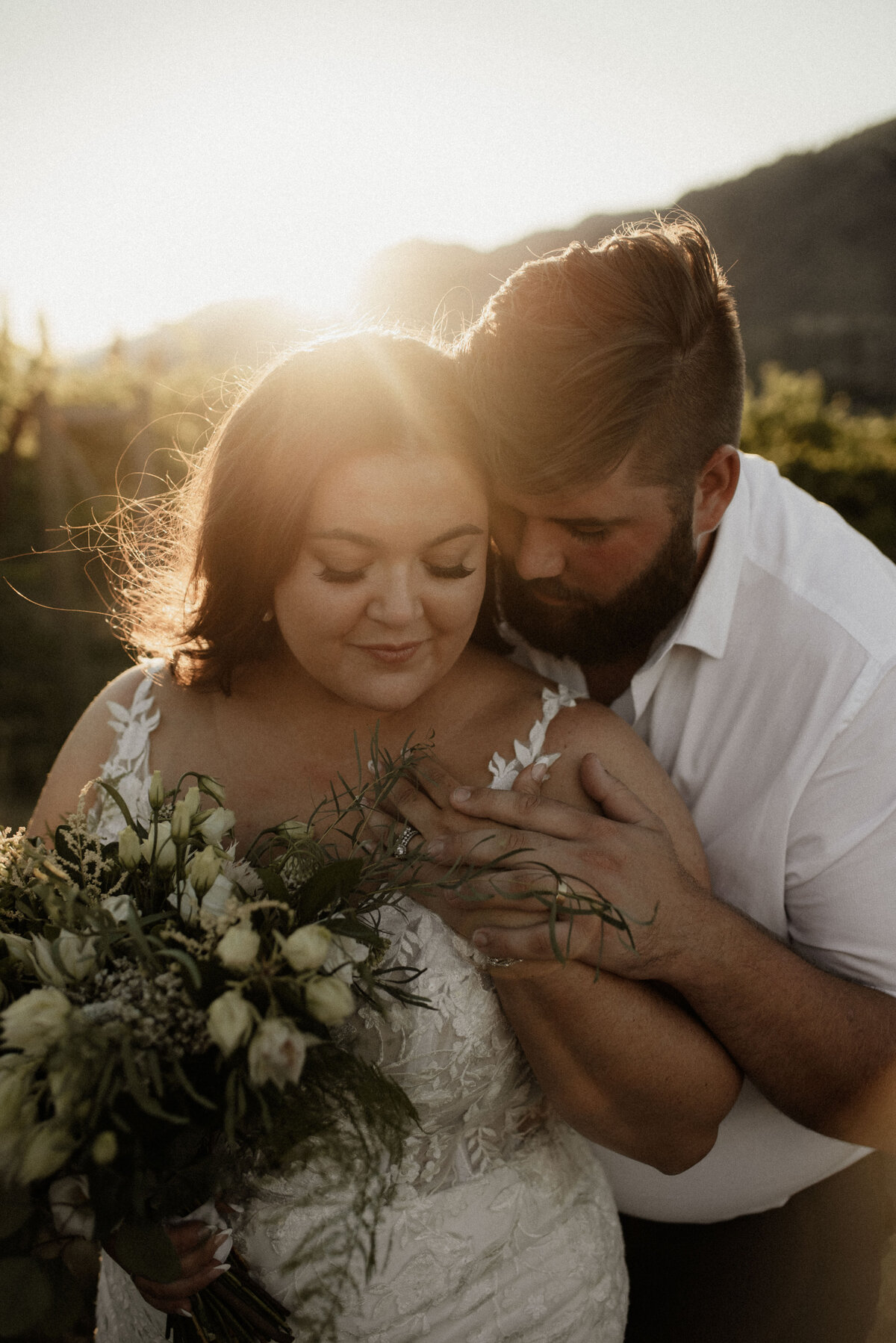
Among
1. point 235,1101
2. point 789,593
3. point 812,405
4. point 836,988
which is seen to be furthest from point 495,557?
point 812,405

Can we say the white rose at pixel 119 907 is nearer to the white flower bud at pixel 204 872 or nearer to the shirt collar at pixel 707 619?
the white flower bud at pixel 204 872

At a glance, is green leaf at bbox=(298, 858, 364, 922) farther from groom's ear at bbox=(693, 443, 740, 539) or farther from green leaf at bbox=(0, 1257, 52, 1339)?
groom's ear at bbox=(693, 443, 740, 539)

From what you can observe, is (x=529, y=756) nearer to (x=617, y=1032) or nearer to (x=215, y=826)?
(x=617, y=1032)

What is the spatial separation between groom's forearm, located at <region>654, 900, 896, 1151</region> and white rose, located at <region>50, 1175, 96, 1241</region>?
1.19 meters

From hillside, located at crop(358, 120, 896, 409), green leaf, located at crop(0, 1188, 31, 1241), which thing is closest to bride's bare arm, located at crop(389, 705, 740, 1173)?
green leaf, located at crop(0, 1188, 31, 1241)

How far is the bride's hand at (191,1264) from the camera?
1711 mm

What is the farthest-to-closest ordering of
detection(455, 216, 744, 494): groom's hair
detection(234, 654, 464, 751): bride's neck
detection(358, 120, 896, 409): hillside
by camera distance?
detection(358, 120, 896, 409): hillside → detection(234, 654, 464, 751): bride's neck → detection(455, 216, 744, 494): groom's hair

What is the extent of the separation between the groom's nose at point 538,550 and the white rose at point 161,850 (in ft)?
4.24

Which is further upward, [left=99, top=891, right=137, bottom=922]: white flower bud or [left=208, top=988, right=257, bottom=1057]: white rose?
[left=99, top=891, right=137, bottom=922]: white flower bud

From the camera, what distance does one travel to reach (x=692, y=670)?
267 centimetres

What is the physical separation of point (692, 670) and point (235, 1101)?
70.4 inches

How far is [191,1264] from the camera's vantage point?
1.72 meters

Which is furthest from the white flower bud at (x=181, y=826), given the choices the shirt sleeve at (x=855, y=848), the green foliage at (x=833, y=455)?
the green foliage at (x=833, y=455)

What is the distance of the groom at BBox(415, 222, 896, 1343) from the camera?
7.37 ft
